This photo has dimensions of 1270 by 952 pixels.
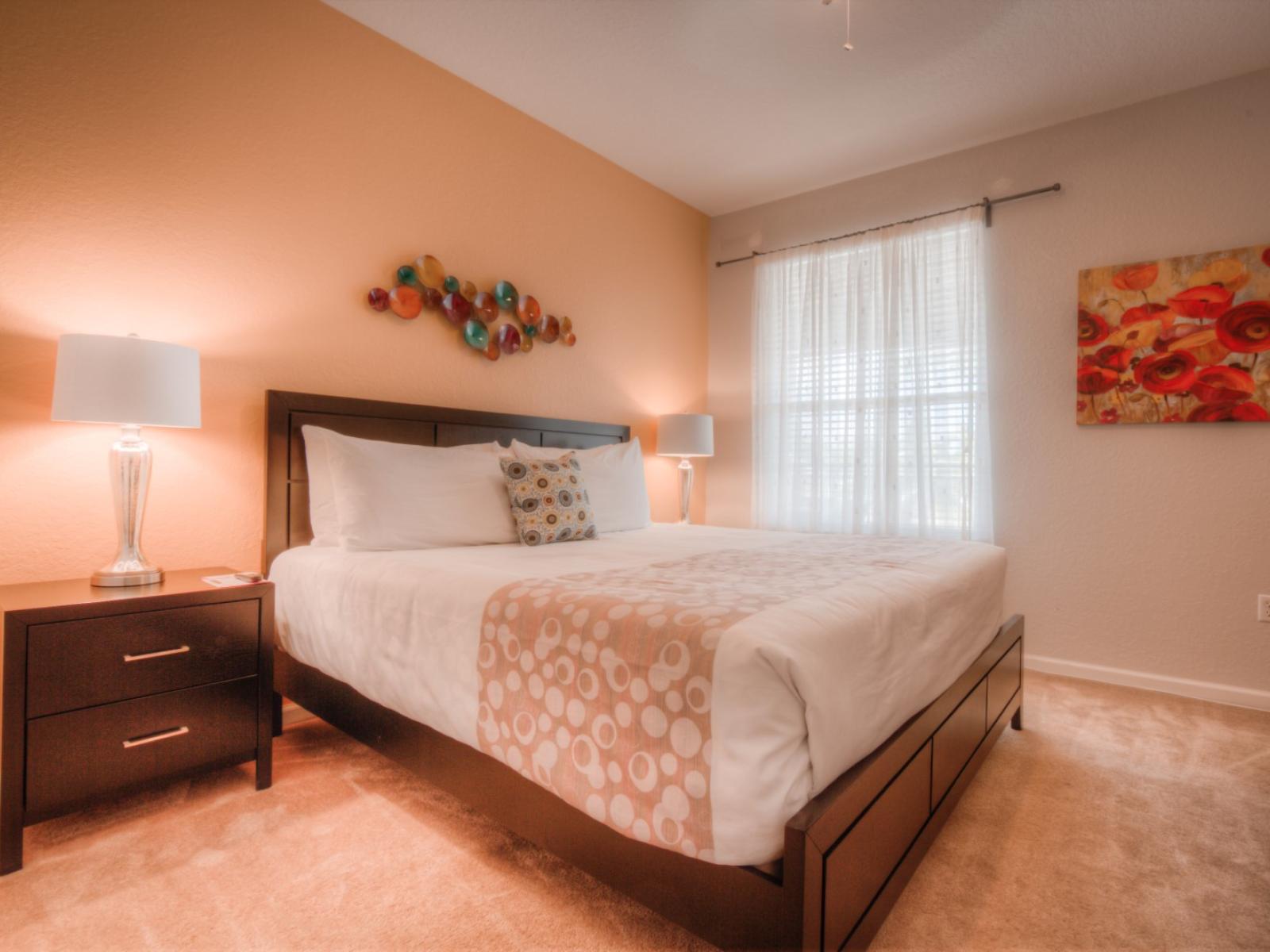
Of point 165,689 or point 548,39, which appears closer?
point 165,689

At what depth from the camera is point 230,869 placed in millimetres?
1476

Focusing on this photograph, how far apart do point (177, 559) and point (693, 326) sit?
3.17m

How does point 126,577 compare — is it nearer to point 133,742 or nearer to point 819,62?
point 133,742

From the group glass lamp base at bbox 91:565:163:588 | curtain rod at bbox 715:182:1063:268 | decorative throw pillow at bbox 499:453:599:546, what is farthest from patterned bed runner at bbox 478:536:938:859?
curtain rod at bbox 715:182:1063:268

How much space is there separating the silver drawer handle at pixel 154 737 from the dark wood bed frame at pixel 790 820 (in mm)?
373

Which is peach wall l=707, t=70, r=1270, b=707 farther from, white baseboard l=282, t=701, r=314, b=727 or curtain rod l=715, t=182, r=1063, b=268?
white baseboard l=282, t=701, r=314, b=727

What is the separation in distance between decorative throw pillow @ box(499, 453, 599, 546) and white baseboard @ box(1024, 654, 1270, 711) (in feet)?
7.75

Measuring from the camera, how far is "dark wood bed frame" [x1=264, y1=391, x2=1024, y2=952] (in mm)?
1013

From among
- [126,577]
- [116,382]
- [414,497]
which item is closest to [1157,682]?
[414,497]

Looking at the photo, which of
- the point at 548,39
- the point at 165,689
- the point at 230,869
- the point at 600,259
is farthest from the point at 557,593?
the point at 600,259

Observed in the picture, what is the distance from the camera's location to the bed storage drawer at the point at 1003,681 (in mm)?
2004

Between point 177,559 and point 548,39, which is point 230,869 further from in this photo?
point 548,39

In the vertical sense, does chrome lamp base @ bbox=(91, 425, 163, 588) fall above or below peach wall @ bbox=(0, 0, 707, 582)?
below

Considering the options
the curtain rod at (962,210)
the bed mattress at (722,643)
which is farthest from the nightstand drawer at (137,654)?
the curtain rod at (962,210)
